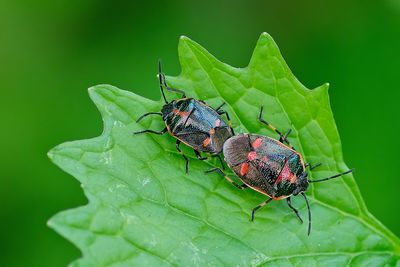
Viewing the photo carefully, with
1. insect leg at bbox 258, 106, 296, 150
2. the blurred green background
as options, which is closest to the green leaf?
insect leg at bbox 258, 106, 296, 150

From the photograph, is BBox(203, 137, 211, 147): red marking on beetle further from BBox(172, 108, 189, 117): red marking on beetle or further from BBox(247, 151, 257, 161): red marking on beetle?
BBox(247, 151, 257, 161): red marking on beetle

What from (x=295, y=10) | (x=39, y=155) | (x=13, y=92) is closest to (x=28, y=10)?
(x=13, y=92)

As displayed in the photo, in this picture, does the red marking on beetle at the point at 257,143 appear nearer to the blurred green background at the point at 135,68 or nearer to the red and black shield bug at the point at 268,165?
the red and black shield bug at the point at 268,165

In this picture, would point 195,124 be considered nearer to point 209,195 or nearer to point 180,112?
point 180,112

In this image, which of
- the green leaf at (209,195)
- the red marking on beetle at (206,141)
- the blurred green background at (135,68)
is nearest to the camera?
the green leaf at (209,195)

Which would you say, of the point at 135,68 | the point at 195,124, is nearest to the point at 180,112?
the point at 195,124

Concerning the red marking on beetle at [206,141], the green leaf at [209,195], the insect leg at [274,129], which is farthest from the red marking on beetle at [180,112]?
the insect leg at [274,129]
